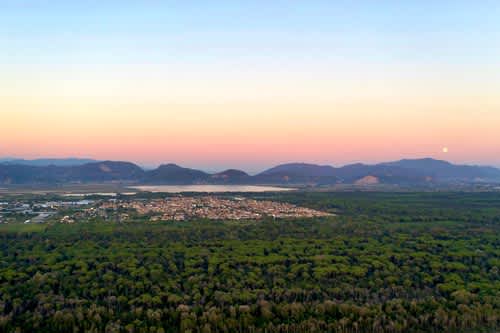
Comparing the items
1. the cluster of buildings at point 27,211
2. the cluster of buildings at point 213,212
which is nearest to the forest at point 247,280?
the cluster of buildings at point 27,211

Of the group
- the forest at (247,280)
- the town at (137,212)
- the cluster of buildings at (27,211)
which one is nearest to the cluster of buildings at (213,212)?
the town at (137,212)

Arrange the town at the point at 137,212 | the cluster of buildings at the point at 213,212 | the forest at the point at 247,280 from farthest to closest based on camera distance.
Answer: the cluster of buildings at the point at 213,212 → the town at the point at 137,212 → the forest at the point at 247,280

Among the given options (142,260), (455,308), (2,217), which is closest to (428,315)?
(455,308)

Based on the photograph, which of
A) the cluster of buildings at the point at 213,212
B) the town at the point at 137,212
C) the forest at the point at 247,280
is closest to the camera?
the forest at the point at 247,280

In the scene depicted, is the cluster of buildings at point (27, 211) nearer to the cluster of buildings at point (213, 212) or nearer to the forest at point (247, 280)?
the forest at point (247, 280)

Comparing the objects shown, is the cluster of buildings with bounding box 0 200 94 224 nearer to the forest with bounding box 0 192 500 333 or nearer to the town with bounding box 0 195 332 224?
the town with bounding box 0 195 332 224

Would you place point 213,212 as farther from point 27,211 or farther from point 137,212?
point 27,211

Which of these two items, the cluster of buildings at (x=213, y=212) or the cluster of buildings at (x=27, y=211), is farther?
the cluster of buildings at (x=213, y=212)

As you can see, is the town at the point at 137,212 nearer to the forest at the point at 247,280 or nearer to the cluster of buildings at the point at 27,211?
the cluster of buildings at the point at 27,211

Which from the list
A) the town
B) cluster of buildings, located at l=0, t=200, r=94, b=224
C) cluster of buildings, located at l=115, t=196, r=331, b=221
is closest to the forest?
the town

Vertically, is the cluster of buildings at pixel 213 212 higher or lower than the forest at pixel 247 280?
higher
